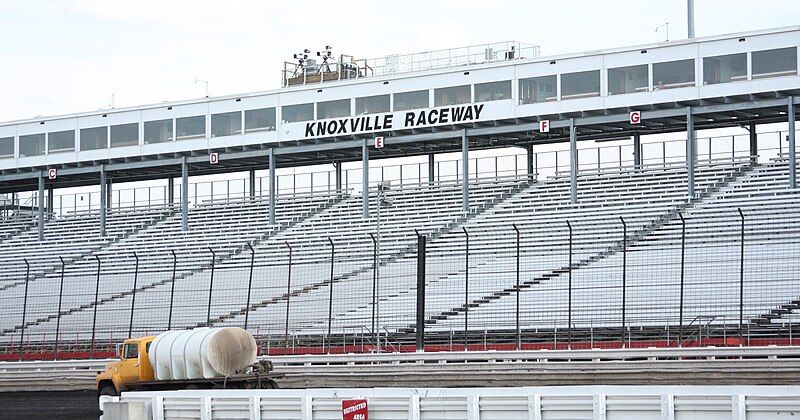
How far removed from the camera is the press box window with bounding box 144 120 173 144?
58688 mm

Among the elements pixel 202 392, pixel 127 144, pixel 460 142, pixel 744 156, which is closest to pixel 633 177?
pixel 744 156

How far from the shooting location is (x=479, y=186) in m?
55.0

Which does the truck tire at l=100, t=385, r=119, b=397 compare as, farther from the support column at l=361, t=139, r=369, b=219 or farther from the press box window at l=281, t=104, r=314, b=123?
the press box window at l=281, t=104, r=314, b=123

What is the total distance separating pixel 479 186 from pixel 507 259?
509 inches

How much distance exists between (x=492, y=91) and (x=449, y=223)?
5188 mm

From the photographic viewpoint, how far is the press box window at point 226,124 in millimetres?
56750

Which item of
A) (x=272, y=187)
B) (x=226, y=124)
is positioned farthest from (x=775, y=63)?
(x=226, y=124)

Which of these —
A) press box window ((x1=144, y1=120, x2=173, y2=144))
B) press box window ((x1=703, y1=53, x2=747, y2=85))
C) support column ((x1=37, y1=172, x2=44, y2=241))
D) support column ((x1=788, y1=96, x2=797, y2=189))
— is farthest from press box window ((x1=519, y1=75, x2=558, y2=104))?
support column ((x1=37, y1=172, x2=44, y2=241))

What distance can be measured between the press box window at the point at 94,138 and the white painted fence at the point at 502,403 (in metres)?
40.1

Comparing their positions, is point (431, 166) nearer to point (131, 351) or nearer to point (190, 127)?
point (190, 127)

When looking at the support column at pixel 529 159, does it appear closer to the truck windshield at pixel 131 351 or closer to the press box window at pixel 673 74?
the press box window at pixel 673 74

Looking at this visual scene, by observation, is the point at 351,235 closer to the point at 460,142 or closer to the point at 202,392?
the point at 460,142

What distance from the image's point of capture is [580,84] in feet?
159

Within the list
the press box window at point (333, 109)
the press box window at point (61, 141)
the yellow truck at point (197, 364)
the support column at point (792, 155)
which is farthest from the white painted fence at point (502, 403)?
the press box window at point (61, 141)
